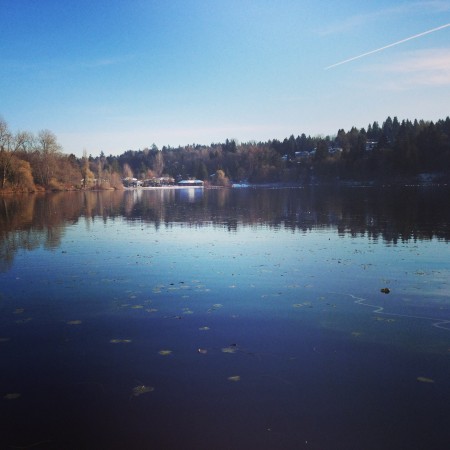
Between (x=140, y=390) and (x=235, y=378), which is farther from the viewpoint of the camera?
(x=235, y=378)

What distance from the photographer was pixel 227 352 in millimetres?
8844

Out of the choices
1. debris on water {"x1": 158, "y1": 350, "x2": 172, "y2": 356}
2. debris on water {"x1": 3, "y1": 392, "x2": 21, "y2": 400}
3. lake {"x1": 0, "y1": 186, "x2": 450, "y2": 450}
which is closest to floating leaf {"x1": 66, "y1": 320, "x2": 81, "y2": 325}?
lake {"x1": 0, "y1": 186, "x2": 450, "y2": 450}

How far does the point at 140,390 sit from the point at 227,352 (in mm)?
2151

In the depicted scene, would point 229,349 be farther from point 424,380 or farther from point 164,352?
point 424,380

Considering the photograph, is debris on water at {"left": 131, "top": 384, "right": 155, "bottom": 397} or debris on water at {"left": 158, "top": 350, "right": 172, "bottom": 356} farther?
debris on water at {"left": 158, "top": 350, "right": 172, "bottom": 356}

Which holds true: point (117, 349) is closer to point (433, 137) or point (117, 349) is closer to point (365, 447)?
point (365, 447)

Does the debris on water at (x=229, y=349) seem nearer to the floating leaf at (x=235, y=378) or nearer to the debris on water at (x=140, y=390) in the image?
the floating leaf at (x=235, y=378)

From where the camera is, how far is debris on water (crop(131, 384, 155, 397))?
7.26 m

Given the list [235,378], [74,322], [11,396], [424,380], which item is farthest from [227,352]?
[74,322]

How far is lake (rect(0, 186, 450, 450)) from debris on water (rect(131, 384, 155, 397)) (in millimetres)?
37

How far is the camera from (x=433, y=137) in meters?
134

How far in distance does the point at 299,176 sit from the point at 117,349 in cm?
18444

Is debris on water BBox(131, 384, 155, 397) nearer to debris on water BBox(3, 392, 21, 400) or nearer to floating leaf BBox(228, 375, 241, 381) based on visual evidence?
floating leaf BBox(228, 375, 241, 381)

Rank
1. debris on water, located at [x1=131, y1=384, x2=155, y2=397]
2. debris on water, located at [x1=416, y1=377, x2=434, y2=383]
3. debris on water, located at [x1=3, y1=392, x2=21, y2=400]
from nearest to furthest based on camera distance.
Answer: debris on water, located at [x1=3, y1=392, x2=21, y2=400]
debris on water, located at [x1=131, y1=384, x2=155, y2=397]
debris on water, located at [x1=416, y1=377, x2=434, y2=383]
